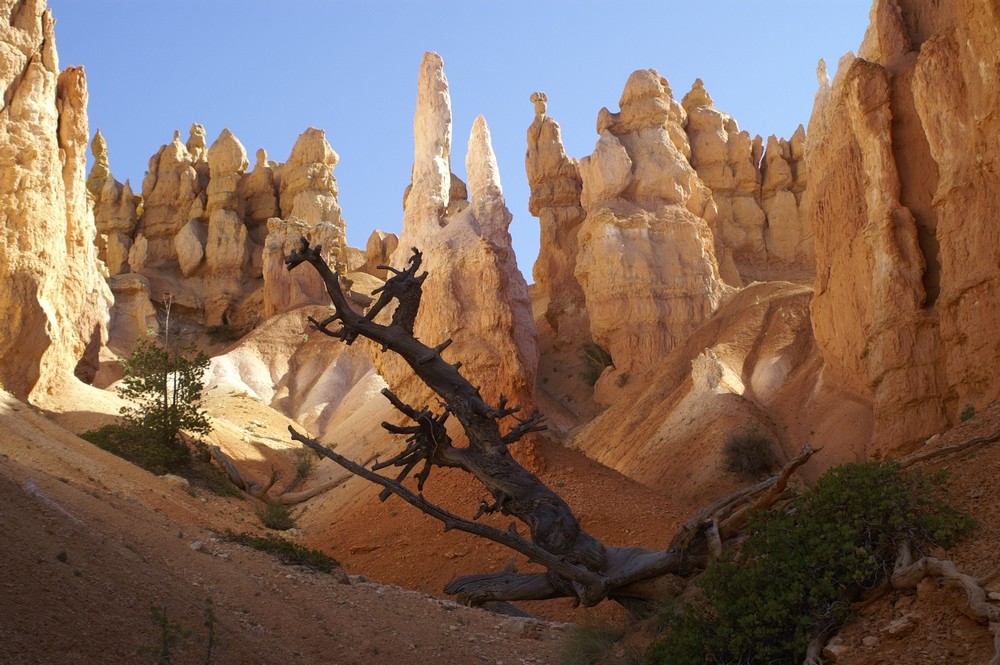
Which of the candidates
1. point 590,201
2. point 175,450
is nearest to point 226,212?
point 590,201

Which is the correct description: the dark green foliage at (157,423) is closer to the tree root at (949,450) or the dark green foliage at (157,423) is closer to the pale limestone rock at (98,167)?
the tree root at (949,450)

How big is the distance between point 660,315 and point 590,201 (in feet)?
22.8

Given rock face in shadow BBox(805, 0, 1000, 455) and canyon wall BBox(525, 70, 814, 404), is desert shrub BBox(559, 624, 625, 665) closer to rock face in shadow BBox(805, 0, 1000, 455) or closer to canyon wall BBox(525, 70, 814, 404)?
rock face in shadow BBox(805, 0, 1000, 455)

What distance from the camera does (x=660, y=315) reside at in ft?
138

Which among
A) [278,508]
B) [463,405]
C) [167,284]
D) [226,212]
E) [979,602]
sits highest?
[226,212]

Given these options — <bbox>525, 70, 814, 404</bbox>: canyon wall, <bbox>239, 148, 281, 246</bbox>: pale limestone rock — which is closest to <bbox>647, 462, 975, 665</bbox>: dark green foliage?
<bbox>525, 70, 814, 404</bbox>: canyon wall

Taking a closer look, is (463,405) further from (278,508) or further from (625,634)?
(278,508)

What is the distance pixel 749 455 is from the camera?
73.7 ft

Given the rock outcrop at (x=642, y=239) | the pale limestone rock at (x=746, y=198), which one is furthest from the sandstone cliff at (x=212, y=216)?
the pale limestone rock at (x=746, y=198)

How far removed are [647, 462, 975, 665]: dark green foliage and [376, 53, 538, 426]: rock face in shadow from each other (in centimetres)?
1239

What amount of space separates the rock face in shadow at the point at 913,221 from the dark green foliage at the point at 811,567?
10885 mm

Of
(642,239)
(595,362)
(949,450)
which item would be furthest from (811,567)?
(595,362)

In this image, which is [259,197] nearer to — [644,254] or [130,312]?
[130,312]

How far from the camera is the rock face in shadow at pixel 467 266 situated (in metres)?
20.3
